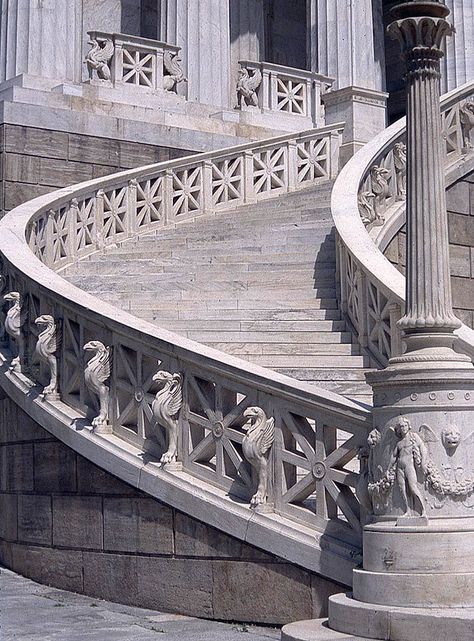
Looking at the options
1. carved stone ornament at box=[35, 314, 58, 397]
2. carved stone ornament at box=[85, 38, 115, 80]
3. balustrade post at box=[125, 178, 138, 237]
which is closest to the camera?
carved stone ornament at box=[35, 314, 58, 397]

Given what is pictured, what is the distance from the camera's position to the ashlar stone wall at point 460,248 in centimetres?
1553

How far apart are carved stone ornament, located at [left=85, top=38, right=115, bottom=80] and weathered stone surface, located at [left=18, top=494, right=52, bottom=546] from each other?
11.6 m

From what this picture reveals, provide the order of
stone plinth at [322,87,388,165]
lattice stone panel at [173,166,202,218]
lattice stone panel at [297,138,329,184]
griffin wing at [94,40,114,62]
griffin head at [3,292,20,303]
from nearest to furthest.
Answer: griffin head at [3,292,20,303], lattice stone panel at [173,166,202,218], lattice stone panel at [297,138,329,184], griffin wing at [94,40,114,62], stone plinth at [322,87,388,165]

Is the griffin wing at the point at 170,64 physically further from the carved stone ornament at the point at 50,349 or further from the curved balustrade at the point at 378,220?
the carved stone ornament at the point at 50,349

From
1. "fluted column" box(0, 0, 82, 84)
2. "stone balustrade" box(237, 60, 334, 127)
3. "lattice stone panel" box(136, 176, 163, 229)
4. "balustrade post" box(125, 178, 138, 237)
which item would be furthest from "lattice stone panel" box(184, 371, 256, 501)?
"stone balustrade" box(237, 60, 334, 127)

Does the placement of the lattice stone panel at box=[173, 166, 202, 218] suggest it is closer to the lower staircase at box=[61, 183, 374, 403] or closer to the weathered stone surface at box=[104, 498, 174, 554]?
the lower staircase at box=[61, 183, 374, 403]

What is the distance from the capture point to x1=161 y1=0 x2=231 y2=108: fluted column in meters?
22.6

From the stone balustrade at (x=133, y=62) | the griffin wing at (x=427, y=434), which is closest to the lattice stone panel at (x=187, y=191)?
the stone balustrade at (x=133, y=62)

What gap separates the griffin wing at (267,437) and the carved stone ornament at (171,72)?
45.3ft

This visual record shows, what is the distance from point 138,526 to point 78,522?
759 millimetres

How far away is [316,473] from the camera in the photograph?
8172 millimetres

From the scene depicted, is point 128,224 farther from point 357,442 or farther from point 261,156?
point 357,442

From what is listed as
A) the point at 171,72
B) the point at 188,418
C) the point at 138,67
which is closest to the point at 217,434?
the point at 188,418

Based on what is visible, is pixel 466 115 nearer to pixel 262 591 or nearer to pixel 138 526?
pixel 138 526
